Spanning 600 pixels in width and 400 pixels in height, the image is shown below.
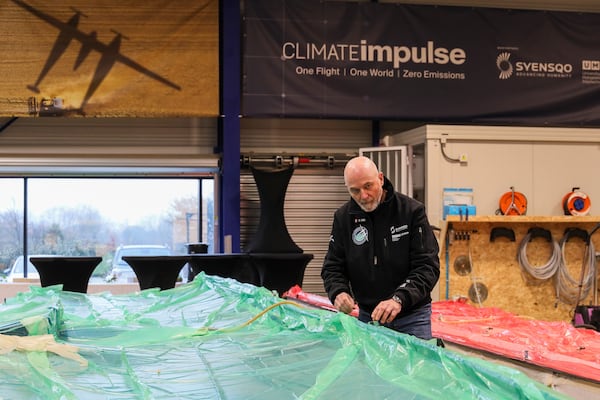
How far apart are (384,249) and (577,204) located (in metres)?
4.38

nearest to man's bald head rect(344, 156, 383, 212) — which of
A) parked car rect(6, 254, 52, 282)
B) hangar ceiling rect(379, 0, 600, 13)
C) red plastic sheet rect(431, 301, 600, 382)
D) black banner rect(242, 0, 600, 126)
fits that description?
red plastic sheet rect(431, 301, 600, 382)

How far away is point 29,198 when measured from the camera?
7.98 m

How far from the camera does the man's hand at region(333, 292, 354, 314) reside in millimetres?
2764

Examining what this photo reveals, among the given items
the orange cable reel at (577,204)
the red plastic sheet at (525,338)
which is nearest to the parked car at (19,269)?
the red plastic sheet at (525,338)

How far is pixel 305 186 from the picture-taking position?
23.5 ft

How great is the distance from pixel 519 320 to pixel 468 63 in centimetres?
327

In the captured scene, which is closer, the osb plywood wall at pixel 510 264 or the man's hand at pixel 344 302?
the man's hand at pixel 344 302

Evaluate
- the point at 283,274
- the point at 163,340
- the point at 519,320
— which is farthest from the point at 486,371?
the point at 283,274

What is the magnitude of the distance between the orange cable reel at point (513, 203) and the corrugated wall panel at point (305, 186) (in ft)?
5.83

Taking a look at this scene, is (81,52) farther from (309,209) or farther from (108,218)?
(309,209)

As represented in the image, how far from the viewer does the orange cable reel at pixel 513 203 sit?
20.4ft

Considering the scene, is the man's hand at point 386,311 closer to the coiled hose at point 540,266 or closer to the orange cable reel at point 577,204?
the coiled hose at point 540,266

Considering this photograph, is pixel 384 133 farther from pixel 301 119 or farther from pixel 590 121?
pixel 590 121

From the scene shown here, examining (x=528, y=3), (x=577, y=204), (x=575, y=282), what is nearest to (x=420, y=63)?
(x=528, y=3)
